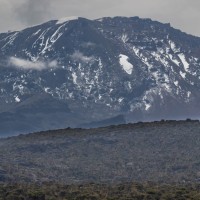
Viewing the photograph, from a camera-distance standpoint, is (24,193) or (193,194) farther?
(24,193)

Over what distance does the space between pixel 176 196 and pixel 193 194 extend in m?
3.03

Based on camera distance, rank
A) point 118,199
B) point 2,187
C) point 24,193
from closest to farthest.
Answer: point 118,199
point 24,193
point 2,187

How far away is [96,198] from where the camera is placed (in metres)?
155

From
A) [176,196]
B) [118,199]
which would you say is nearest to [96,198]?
[118,199]

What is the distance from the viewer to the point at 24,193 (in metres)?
167

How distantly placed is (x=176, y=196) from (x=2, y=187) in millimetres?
40262

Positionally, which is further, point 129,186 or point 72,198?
point 129,186

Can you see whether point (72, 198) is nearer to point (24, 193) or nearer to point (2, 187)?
point (24, 193)

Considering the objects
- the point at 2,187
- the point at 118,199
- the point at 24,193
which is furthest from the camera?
the point at 2,187

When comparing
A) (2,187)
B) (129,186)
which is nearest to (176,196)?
(129,186)

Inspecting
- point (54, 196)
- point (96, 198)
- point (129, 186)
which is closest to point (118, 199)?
point (96, 198)

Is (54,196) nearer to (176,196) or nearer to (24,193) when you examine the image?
(24,193)

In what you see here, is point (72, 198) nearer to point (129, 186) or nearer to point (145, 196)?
point (145, 196)

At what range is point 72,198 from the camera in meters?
158
